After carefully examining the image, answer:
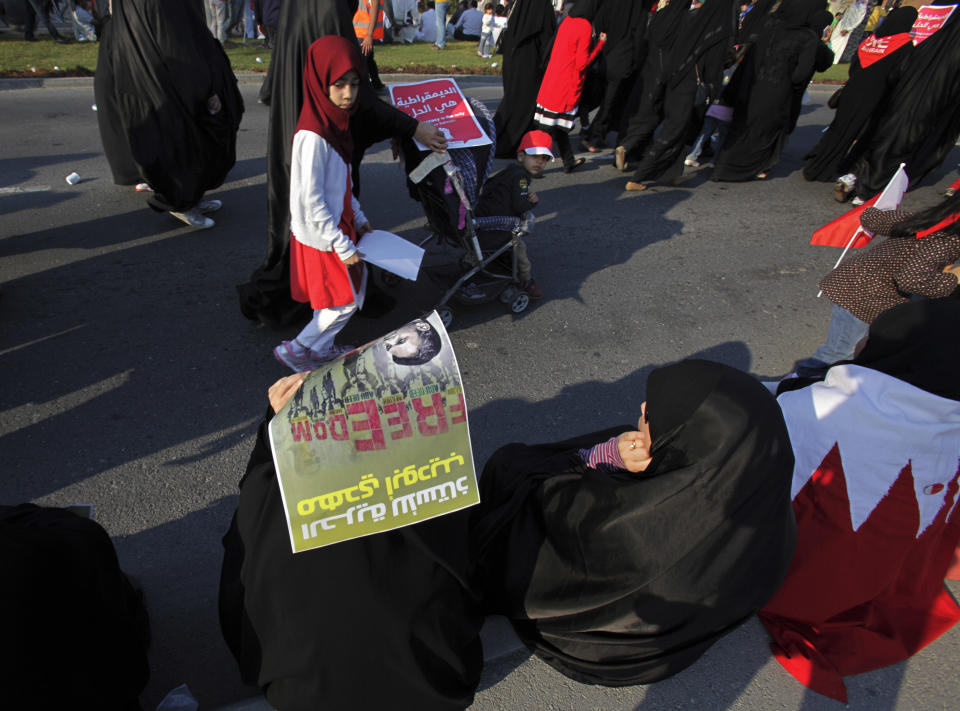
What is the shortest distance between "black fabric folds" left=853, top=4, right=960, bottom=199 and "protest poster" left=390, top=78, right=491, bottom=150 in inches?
220

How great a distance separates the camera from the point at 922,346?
2.13 meters

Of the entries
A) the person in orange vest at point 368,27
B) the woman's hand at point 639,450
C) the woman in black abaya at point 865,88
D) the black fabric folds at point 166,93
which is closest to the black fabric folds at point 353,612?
the woman's hand at point 639,450

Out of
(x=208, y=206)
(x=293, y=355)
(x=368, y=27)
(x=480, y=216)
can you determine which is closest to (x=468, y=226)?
(x=480, y=216)

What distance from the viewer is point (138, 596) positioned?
86.8 inches

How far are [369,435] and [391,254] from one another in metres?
2.17

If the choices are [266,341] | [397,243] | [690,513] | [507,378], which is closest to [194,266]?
[266,341]

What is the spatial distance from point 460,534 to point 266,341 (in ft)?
8.72

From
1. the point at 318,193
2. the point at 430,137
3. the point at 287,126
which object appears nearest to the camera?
the point at 318,193

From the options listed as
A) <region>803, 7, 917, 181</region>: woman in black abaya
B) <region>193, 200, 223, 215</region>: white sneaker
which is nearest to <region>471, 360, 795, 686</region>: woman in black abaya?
<region>193, 200, 223, 215</region>: white sneaker

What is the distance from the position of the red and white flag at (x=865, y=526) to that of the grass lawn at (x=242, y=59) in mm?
11271

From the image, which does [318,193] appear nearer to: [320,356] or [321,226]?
[321,226]

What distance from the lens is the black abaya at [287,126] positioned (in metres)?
3.23

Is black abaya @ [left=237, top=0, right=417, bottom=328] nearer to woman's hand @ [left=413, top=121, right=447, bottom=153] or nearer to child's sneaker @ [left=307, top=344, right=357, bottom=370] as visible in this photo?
woman's hand @ [left=413, top=121, right=447, bottom=153]

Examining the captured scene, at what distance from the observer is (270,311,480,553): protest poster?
1302mm
